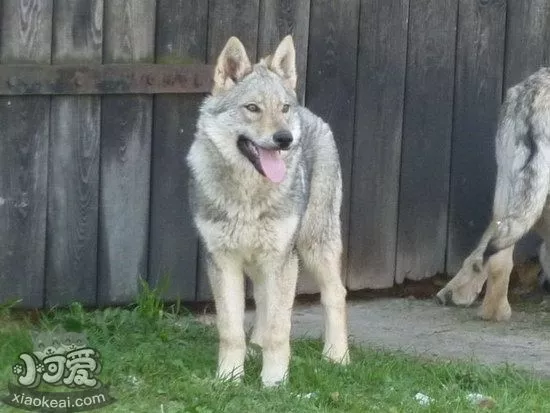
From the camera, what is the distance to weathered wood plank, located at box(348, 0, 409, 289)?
28.4ft

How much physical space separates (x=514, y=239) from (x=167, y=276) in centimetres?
202

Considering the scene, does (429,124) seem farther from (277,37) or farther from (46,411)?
(46,411)

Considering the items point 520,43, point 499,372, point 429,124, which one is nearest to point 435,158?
point 429,124

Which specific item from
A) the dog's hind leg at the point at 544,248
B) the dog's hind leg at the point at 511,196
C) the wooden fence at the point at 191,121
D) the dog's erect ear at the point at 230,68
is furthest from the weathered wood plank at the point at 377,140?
the dog's erect ear at the point at 230,68

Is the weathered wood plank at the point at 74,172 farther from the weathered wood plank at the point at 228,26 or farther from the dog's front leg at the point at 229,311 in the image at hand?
the dog's front leg at the point at 229,311

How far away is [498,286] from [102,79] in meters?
2.70

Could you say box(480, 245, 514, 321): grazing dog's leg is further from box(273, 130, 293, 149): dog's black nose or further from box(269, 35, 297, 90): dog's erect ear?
box(273, 130, 293, 149): dog's black nose

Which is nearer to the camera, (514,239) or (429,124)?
(514,239)

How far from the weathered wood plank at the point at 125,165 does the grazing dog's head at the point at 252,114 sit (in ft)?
3.47

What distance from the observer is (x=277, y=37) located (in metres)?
8.29

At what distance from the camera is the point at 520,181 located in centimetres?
809

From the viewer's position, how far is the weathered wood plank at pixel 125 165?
7750 millimetres

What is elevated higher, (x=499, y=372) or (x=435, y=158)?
(x=435, y=158)

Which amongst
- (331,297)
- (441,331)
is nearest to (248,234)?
(331,297)
